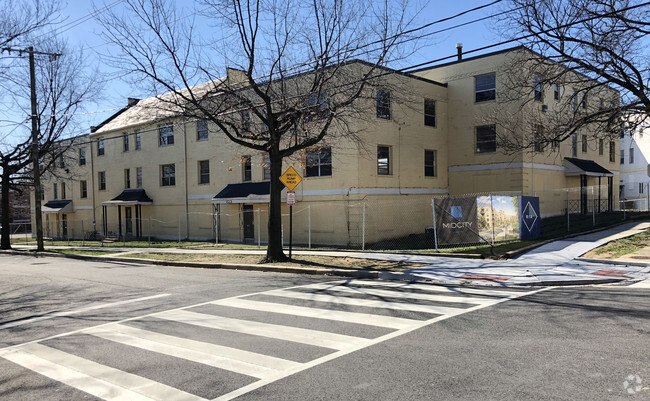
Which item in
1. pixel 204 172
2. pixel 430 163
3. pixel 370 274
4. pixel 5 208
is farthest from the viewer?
pixel 5 208

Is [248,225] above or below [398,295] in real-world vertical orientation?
above

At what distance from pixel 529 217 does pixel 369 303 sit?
475 inches

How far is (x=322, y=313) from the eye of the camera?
7781 mm

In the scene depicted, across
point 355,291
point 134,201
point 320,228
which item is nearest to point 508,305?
point 355,291

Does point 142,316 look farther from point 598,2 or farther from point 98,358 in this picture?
point 598,2

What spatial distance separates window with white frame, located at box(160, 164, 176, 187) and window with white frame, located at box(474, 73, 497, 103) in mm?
19478

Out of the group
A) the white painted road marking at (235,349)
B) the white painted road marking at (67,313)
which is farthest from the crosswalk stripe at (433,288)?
the white painted road marking at (67,313)

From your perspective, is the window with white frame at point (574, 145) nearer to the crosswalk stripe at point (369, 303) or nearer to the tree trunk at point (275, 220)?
the tree trunk at point (275, 220)

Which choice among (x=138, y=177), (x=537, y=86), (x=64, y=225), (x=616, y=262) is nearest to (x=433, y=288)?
(x=616, y=262)

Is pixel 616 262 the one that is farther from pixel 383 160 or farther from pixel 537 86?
pixel 383 160

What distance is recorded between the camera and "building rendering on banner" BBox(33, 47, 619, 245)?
21984 mm

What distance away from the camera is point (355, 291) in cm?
999

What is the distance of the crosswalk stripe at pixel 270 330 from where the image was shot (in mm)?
6074

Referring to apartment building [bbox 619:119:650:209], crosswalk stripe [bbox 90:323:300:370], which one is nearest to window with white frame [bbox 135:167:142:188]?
crosswalk stripe [bbox 90:323:300:370]
